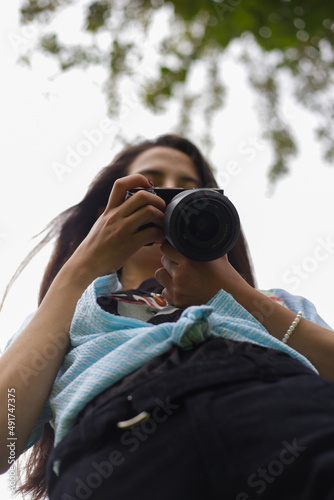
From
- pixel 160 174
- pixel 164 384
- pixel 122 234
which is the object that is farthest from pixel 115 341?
pixel 160 174

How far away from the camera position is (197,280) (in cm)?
99

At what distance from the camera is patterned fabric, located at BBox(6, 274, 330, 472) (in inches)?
27.1

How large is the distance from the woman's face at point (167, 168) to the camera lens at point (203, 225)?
1.85 ft

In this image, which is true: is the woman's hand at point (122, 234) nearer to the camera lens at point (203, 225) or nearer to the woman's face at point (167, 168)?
the camera lens at point (203, 225)

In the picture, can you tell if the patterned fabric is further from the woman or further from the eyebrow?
the eyebrow

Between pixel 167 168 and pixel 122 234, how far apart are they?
23.3 inches

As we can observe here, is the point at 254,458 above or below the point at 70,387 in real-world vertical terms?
below

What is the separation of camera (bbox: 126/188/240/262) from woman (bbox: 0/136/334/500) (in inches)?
2.8

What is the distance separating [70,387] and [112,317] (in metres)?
0.14

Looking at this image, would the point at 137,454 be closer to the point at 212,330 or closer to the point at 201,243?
the point at 212,330

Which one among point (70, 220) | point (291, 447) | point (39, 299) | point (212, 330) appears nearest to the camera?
point (291, 447)

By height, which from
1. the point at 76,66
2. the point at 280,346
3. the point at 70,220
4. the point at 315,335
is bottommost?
the point at 315,335

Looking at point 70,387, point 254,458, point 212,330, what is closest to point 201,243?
point 212,330

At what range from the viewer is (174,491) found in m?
0.53
